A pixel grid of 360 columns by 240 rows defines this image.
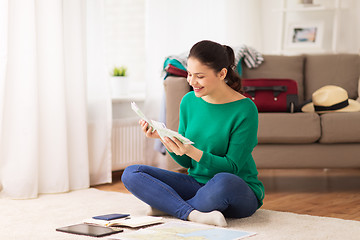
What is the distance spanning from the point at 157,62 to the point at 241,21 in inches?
37.0

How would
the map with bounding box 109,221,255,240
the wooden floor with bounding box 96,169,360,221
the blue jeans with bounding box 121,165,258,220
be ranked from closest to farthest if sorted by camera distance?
the map with bounding box 109,221,255,240, the blue jeans with bounding box 121,165,258,220, the wooden floor with bounding box 96,169,360,221

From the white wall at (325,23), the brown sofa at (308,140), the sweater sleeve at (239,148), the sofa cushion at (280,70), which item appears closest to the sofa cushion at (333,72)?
the sofa cushion at (280,70)

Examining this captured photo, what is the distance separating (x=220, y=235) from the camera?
200 centimetres

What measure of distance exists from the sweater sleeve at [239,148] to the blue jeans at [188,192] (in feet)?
0.16

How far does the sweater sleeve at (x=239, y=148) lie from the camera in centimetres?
221

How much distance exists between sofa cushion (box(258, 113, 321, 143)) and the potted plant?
1.23 metres

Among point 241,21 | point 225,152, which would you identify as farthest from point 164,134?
point 241,21

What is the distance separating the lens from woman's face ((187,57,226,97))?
2203mm

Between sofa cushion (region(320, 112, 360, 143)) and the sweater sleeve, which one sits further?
sofa cushion (region(320, 112, 360, 143))

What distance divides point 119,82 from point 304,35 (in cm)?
172

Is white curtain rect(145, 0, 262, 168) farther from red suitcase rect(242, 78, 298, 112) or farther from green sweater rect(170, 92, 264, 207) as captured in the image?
green sweater rect(170, 92, 264, 207)

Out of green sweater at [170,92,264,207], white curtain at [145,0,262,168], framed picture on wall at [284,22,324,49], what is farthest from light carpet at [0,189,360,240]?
framed picture on wall at [284,22,324,49]

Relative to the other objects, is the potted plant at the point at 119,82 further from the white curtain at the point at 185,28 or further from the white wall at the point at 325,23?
the white wall at the point at 325,23

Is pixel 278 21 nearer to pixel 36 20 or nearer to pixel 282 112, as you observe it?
pixel 282 112
